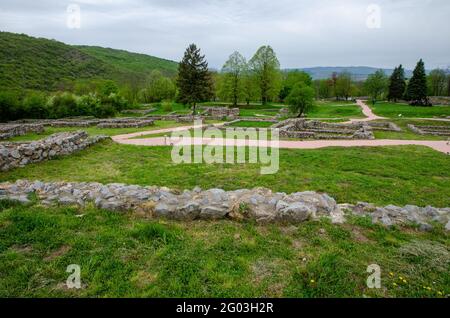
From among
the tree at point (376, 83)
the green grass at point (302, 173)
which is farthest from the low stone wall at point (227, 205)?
the tree at point (376, 83)

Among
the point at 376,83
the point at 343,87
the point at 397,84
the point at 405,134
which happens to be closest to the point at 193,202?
the point at 405,134

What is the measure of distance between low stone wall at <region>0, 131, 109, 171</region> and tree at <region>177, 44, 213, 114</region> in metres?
23.9

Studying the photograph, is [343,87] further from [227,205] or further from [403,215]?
[227,205]

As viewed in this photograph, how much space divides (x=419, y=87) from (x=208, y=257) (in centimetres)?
5865

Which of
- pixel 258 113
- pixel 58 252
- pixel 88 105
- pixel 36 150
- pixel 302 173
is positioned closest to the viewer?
pixel 58 252

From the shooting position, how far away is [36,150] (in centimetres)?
1149

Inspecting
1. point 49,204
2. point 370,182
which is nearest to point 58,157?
point 49,204

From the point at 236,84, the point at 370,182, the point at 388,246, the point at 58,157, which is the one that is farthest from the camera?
the point at 236,84

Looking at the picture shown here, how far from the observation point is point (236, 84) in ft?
152

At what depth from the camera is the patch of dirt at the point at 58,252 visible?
390 centimetres
